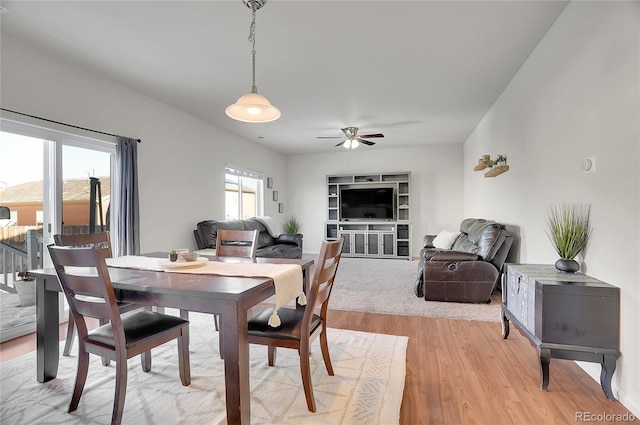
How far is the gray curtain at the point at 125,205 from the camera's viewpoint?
3.59 meters

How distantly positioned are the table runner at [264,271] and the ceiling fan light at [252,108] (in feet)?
3.56

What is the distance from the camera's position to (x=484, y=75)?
138 inches

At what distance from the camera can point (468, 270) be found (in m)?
3.63

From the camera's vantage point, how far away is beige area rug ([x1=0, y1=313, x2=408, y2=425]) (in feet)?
5.48

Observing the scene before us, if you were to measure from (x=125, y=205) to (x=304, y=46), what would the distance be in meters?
2.65

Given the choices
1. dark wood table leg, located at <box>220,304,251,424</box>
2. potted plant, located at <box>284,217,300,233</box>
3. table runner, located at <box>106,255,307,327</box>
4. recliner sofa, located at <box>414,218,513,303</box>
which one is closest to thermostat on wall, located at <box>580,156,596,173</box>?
recliner sofa, located at <box>414,218,513,303</box>

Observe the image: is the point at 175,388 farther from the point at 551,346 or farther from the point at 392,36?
the point at 392,36

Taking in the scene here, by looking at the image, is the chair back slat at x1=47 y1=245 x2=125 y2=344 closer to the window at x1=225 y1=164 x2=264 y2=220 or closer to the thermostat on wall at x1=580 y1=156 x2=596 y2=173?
the thermostat on wall at x1=580 y1=156 x2=596 y2=173

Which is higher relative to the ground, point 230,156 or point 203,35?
point 203,35

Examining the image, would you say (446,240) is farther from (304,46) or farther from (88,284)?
(88,284)

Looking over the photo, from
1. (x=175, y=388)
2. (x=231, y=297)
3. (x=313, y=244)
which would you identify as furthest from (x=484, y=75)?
(x=313, y=244)

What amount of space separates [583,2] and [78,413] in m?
3.99

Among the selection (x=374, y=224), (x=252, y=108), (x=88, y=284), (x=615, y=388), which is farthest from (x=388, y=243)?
(x=88, y=284)

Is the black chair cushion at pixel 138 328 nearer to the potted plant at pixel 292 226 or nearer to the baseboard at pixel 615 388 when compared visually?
the baseboard at pixel 615 388
